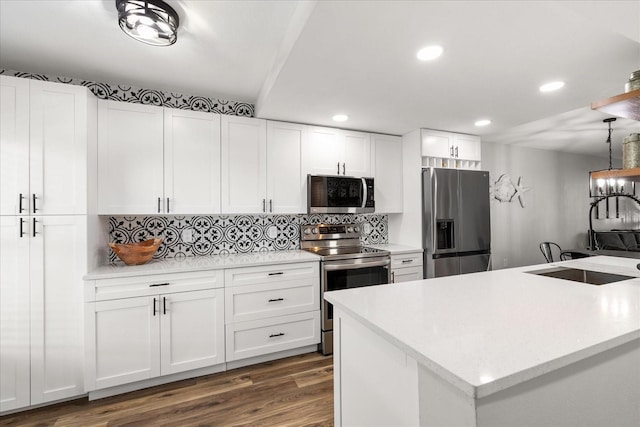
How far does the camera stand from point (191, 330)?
2318mm

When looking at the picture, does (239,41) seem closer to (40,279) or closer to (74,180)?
(74,180)

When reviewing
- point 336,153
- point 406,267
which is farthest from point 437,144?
point 406,267

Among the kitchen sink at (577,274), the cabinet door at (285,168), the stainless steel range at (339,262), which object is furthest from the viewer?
the cabinet door at (285,168)

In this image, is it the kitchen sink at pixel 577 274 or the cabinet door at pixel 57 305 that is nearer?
the kitchen sink at pixel 577 274

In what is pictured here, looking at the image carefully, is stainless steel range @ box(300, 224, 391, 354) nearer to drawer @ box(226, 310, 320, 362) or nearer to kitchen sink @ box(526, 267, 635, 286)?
drawer @ box(226, 310, 320, 362)

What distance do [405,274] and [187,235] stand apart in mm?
2287

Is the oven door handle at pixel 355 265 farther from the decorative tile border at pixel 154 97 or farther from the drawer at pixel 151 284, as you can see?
the decorative tile border at pixel 154 97

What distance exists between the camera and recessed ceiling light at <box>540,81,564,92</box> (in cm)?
220

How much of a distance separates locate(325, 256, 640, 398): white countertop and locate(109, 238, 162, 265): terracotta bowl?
1.74 meters

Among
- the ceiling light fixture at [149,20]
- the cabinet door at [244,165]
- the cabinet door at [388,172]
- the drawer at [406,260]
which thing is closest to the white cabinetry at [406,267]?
the drawer at [406,260]

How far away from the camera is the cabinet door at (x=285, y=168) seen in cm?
294

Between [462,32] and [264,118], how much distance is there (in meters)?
1.90

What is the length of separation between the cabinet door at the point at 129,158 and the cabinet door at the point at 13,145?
1.42 feet

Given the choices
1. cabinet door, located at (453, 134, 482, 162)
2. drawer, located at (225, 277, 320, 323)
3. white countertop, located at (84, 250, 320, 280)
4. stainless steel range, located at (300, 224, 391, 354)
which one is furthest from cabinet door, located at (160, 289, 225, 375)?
cabinet door, located at (453, 134, 482, 162)
